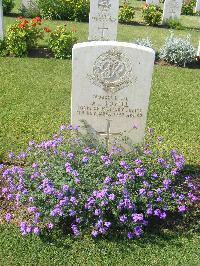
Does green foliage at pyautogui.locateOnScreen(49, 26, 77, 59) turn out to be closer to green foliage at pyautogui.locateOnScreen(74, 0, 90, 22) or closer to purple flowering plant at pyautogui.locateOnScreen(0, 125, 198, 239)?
green foliage at pyautogui.locateOnScreen(74, 0, 90, 22)

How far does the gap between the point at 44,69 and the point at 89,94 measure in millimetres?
4769

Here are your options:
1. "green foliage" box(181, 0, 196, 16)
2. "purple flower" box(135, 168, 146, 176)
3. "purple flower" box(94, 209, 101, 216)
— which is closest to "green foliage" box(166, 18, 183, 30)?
"green foliage" box(181, 0, 196, 16)

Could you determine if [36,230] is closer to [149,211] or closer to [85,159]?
[85,159]

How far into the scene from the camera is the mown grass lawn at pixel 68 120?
416cm

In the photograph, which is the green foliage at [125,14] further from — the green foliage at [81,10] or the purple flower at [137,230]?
the purple flower at [137,230]

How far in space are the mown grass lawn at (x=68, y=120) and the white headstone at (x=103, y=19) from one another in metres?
0.89

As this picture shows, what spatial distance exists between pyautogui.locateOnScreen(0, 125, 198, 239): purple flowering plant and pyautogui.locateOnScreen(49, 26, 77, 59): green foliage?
18.6 ft

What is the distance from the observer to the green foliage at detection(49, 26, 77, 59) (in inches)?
399

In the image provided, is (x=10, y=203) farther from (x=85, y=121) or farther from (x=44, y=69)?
(x=44, y=69)

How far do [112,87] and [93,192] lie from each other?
137cm

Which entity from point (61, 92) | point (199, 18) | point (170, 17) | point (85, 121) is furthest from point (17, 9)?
point (85, 121)

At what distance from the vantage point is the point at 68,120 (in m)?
6.97

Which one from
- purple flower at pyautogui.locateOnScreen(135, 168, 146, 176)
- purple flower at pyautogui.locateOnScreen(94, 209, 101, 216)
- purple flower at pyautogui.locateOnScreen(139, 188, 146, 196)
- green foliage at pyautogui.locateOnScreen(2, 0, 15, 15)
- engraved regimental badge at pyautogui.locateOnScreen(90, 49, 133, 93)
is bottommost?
purple flower at pyautogui.locateOnScreen(94, 209, 101, 216)

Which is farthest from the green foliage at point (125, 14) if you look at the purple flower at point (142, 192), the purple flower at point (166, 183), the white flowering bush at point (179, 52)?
the purple flower at point (142, 192)
